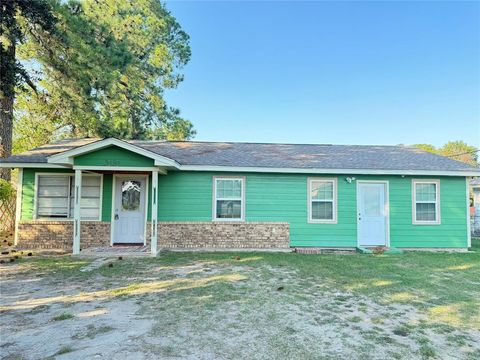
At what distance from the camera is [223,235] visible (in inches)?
374

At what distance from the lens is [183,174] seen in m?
9.59

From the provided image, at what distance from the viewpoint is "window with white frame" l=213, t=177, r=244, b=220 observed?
962 cm

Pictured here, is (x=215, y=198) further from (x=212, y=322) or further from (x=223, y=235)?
(x=212, y=322)

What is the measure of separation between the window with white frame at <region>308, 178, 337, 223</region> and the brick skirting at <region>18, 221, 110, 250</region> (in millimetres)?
6822

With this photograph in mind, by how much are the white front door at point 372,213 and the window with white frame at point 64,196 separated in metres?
8.83

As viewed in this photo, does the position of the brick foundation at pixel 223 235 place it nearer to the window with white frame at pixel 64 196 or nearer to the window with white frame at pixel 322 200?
the window with white frame at pixel 322 200

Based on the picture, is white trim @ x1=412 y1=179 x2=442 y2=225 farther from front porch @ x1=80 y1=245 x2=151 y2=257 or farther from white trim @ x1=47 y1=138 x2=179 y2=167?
front porch @ x1=80 y1=245 x2=151 y2=257

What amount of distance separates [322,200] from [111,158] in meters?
6.84

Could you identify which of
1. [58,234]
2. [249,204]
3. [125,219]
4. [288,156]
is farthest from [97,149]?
[288,156]

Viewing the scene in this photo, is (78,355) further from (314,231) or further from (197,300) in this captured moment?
(314,231)

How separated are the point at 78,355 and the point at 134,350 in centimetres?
55

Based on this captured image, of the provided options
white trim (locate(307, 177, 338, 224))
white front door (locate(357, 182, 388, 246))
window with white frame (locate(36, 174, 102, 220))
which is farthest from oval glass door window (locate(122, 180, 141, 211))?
white front door (locate(357, 182, 388, 246))

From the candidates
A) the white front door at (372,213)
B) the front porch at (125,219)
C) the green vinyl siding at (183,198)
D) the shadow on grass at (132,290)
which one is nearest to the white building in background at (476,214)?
the white front door at (372,213)

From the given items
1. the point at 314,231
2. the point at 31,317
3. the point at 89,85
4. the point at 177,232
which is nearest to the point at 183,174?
the point at 177,232
